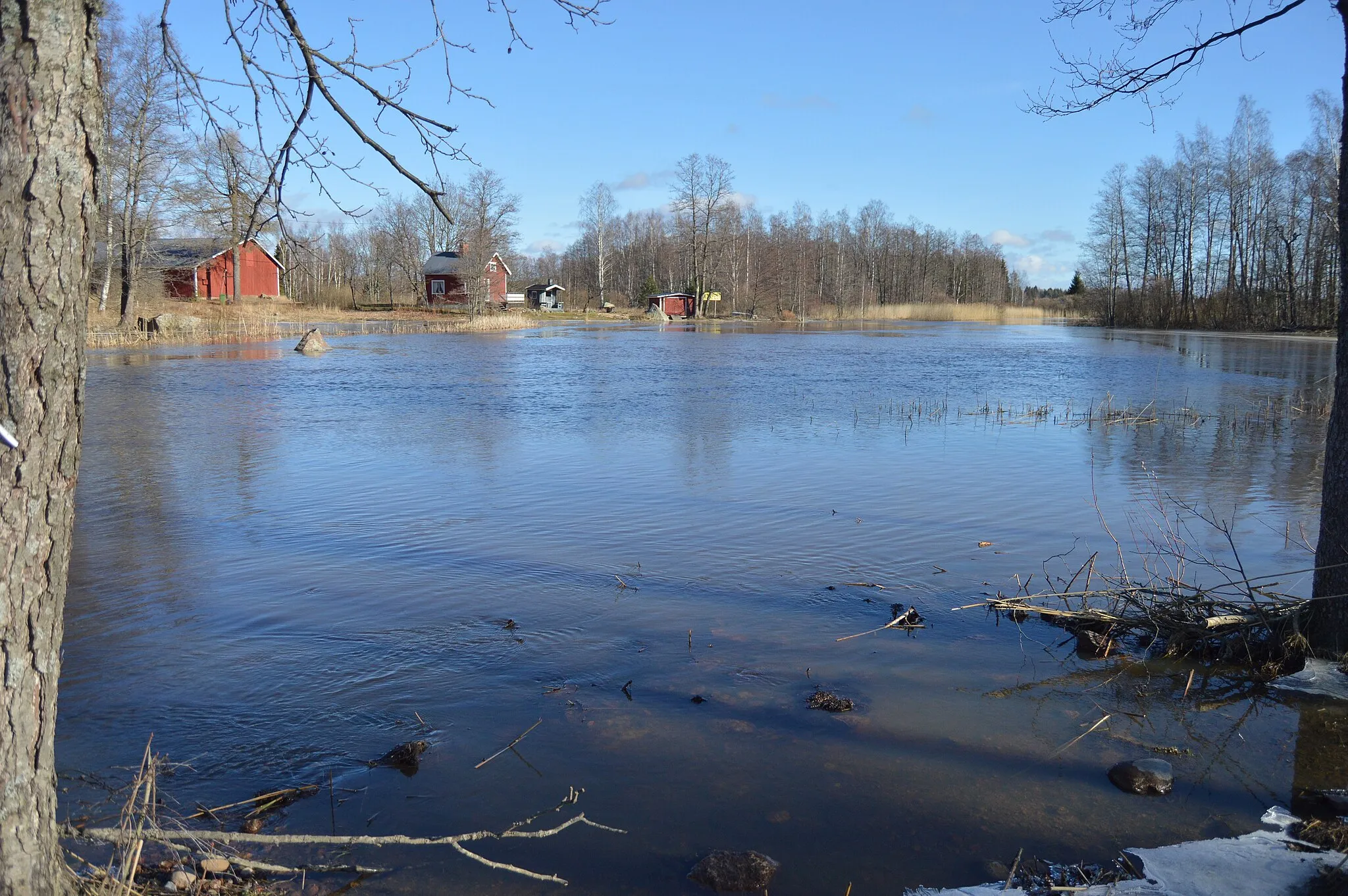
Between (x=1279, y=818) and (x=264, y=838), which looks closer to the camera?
(x=264, y=838)

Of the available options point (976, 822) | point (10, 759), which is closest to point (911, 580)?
point (976, 822)

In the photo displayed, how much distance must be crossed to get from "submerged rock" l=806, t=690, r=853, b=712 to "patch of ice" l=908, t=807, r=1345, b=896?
5.05ft

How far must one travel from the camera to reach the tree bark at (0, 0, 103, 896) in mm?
2430

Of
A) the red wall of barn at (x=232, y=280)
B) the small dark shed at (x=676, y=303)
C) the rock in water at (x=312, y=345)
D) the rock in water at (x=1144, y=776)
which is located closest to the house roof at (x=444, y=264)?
the red wall of barn at (x=232, y=280)

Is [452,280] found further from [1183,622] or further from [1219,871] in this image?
[1219,871]

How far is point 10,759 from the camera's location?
2598 mm

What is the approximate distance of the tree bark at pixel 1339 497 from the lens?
17.0ft

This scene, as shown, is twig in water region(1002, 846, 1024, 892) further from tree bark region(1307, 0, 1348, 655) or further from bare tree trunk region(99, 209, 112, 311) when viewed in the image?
bare tree trunk region(99, 209, 112, 311)

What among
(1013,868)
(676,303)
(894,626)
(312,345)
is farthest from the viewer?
(676,303)

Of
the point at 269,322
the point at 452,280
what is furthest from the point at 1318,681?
the point at 452,280

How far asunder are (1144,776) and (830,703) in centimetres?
159

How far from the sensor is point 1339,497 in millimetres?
5281

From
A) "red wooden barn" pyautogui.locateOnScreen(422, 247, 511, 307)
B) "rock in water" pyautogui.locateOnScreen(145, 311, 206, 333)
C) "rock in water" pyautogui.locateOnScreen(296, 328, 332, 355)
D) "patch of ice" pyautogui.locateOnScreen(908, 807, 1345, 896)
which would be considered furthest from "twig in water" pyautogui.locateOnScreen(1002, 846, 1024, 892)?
"red wooden barn" pyautogui.locateOnScreen(422, 247, 511, 307)

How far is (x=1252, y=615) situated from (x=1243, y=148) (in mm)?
62435
